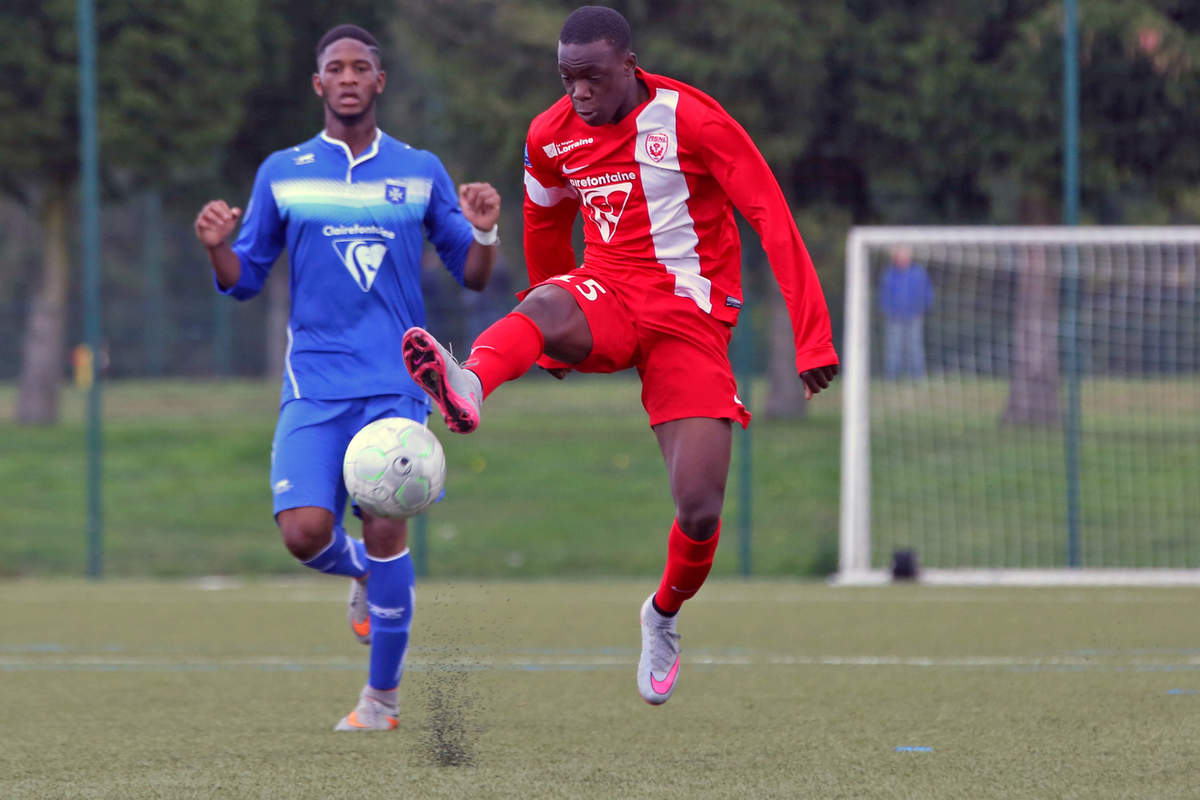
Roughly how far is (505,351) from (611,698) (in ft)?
6.51

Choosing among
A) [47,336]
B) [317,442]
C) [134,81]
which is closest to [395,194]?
[317,442]

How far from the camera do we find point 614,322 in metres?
4.84

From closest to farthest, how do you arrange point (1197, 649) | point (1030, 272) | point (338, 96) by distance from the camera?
point (338, 96) → point (1197, 649) → point (1030, 272)

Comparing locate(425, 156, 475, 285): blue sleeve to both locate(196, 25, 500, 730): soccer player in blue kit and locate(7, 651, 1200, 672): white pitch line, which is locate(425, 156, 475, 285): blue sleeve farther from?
locate(7, 651, 1200, 672): white pitch line

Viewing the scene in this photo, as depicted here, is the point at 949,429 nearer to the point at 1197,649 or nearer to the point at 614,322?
the point at 1197,649

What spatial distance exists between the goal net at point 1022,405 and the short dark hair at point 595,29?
5.46m

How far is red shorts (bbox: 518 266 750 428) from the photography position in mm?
4898

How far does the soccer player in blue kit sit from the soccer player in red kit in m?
0.44

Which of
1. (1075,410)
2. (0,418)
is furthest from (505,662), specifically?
(0,418)

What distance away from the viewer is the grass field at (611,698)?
4.50 m

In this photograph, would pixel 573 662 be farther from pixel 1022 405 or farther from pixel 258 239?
pixel 1022 405

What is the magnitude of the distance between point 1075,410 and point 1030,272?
0.90 metres

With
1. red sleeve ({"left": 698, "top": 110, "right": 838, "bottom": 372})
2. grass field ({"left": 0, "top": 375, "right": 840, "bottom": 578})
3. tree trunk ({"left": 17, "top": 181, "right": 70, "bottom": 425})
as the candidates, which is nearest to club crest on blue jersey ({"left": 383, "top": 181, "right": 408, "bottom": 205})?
red sleeve ({"left": 698, "top": 110, "right": 838, "bottom": 372})

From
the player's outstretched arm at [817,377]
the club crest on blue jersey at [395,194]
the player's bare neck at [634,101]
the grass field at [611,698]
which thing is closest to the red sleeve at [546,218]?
the player's bare neck at [634,101]
